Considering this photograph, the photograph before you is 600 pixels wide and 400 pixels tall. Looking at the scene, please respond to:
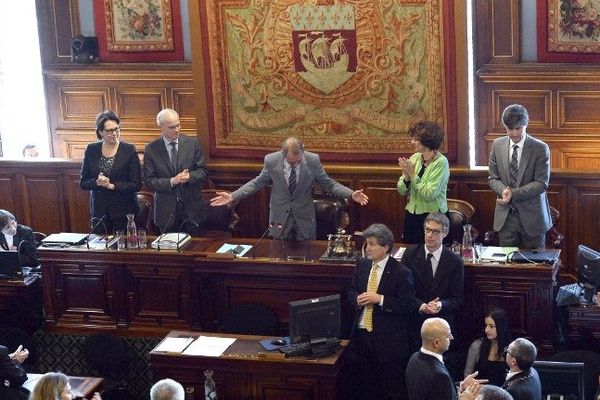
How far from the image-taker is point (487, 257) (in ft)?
29.7

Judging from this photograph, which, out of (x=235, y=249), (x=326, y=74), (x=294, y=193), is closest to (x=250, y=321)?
(x=235, y=249)

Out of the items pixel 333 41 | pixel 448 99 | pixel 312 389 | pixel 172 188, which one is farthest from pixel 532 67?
pixel 312 389

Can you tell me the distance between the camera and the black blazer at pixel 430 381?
23.9 feet

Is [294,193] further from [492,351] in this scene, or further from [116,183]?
[492,351]

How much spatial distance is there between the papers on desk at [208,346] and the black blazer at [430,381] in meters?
1.62

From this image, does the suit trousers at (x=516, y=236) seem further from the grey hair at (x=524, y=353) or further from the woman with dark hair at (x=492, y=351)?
the grey hair at (x=524, y=353)

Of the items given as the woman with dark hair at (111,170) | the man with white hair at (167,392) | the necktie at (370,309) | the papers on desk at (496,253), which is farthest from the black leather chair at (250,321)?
the man with white hair at (167,392)

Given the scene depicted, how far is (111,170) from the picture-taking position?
10039 millimetres

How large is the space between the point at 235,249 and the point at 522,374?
2984mm

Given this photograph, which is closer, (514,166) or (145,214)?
(514,166)

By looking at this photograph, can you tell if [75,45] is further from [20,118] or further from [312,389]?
[312,389]

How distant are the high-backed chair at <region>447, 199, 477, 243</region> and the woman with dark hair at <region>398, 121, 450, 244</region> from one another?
0.57ft

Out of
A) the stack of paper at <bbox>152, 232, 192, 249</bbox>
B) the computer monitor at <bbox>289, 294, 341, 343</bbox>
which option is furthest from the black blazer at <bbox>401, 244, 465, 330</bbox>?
the stack of paper at <bbox>152, 232, 192, 249</bbox>

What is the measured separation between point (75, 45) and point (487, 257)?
536 centimetres
